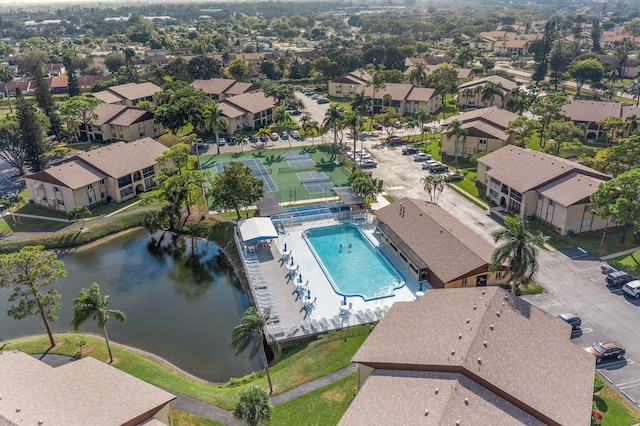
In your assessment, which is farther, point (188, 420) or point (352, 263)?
point (352, 263)

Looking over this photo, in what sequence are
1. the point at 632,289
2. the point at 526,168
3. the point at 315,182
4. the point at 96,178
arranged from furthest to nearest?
the point at 315,182
the point at 96,178
the point at 526,168
the point at 632,289

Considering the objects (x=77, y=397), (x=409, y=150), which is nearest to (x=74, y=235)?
(x=77, y=397)

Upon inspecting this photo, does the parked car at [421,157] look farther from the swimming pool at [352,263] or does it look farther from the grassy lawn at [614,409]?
the grassy lawn at [614,409]

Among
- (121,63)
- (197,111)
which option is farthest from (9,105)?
(197,111)

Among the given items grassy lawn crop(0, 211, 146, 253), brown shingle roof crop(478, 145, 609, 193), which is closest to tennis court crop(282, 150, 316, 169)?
grassy lawn crop(0, 211, 146, 253)

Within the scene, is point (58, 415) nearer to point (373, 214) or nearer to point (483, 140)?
point (373, 214)

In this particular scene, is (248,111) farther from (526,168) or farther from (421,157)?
(526,168)

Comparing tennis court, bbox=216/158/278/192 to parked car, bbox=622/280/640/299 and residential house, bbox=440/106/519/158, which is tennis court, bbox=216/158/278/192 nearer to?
residential house, bbox=440/106/519/158
